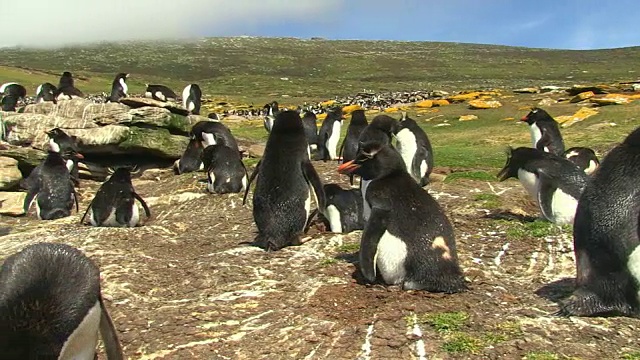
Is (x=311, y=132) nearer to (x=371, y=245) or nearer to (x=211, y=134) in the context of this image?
(x=211, y=134)

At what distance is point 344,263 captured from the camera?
693 cm

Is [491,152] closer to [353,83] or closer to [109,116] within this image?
[109,116]

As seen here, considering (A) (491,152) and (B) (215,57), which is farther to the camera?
(B) (215,57)

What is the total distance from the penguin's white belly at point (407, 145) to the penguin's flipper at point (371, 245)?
603cm

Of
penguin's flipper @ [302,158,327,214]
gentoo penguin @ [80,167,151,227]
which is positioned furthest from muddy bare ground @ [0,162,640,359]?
gentoo penguin @ [80,167,151,227]

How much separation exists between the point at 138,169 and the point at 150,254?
9.38 m

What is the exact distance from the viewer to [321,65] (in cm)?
13412

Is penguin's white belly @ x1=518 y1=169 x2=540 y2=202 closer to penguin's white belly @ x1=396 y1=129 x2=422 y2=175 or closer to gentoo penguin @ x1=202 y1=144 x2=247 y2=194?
penguin's white belly @ x1=396 y1=129 x2=422 y2=175

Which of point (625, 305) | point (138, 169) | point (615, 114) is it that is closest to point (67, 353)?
point (625, 305)

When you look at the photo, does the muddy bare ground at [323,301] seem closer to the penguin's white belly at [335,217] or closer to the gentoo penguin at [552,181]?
the penguin's white belly at [335,217]

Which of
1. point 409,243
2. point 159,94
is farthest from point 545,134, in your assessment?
point 159,94

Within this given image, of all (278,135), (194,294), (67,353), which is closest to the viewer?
(67,353)

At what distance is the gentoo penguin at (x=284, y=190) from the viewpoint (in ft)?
26.8

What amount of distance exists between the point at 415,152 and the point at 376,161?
5589 millimetres
